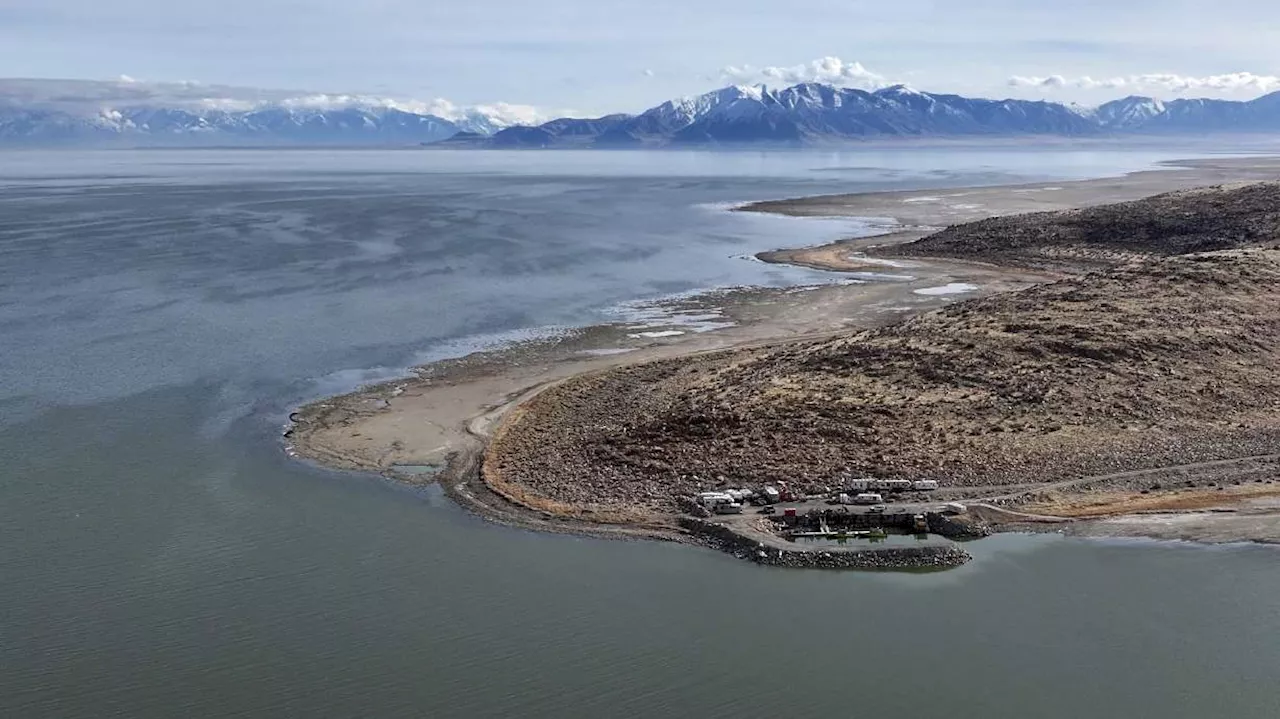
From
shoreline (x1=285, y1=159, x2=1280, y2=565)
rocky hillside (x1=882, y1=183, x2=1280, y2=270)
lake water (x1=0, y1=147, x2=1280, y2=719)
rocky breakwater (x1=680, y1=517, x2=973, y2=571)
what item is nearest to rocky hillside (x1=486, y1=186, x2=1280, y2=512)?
shoreline (x1=285, y1=159, x2=1280, y2=565)

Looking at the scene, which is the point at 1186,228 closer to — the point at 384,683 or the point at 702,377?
the point at 702,377

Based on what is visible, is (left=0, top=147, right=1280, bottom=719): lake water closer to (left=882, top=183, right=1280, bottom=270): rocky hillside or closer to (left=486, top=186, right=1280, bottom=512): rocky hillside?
(left=486, top=186, right=1280, bottom=512): rocky hillside

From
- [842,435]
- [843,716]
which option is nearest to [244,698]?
[843,716]

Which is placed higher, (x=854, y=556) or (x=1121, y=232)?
(x=1121, y=232)

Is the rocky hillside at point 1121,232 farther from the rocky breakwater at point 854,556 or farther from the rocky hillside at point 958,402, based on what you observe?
the rocky breakwater at point 854,556

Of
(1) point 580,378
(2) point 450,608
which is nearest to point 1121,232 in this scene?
(1) point 580,378

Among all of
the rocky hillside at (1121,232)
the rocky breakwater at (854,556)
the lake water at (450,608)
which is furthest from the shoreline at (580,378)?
the rocky hillside at (1121,232)

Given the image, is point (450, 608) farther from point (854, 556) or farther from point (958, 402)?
point (958, 402)
